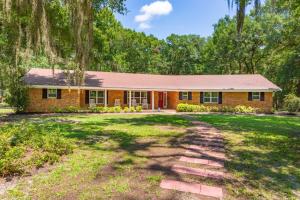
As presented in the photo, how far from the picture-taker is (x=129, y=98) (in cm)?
2375

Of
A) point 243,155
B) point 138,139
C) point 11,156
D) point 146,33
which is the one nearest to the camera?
point 11,156

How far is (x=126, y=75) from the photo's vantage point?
27062mm

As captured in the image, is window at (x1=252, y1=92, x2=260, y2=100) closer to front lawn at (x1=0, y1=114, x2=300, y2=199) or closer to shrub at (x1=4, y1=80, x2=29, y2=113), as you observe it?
front lawn at (x1=0, y1=114, x2=300, y2=199)

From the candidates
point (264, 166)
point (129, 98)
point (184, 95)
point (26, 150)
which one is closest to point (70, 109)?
point (129, 98)

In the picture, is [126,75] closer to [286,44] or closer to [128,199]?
[286,44]

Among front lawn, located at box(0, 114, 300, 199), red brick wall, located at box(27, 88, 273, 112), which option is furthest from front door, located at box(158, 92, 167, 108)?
front lawn, located at box(0, 114, 300, 199)

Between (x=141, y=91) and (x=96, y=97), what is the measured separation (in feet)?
15.1

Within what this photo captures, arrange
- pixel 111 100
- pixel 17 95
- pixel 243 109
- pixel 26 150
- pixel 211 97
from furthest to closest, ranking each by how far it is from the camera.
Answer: pixel 211 97 → pixel 111 100 → pixel 243 109 → pixel 17 95 → pixel 26 150

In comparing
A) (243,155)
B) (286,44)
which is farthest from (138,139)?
(286,44)

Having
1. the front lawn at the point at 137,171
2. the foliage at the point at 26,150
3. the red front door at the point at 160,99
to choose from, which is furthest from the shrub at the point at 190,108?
the foliage at the point at 26,150

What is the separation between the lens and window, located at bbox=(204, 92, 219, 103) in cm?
2380

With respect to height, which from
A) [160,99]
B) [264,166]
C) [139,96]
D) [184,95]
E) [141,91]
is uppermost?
[141,91]

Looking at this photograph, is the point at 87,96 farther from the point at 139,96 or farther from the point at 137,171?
the point at 137,171

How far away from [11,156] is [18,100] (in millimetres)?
14523
